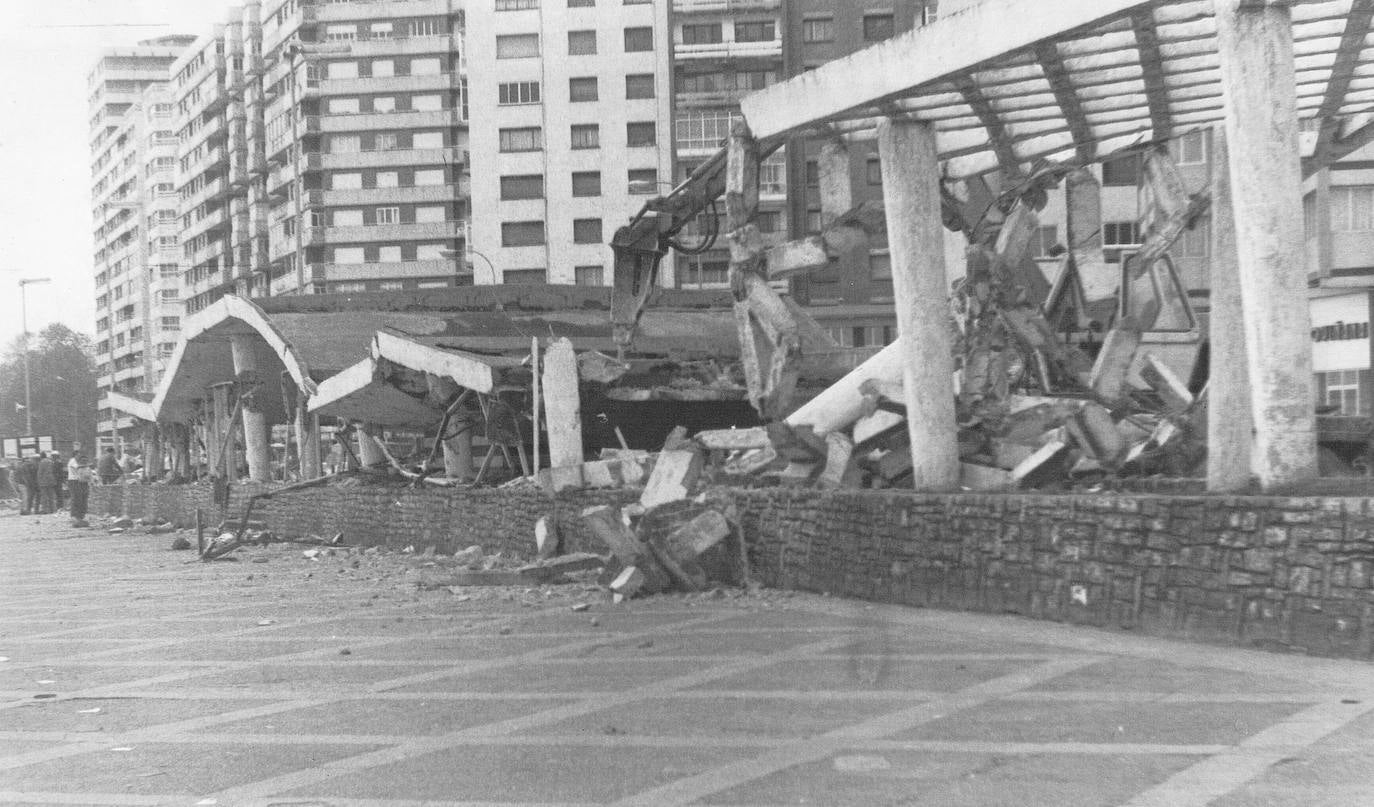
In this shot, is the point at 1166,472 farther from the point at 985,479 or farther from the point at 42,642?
the point at 42,642

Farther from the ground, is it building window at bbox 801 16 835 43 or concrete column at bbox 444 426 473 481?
building window at bbox 801 16 835 43

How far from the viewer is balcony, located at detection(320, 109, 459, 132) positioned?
9138 cm

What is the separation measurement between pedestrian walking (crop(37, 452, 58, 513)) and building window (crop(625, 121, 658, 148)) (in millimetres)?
32723

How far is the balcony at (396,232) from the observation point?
90.8 metres

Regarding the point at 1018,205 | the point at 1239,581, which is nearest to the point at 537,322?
the point at 1018,205

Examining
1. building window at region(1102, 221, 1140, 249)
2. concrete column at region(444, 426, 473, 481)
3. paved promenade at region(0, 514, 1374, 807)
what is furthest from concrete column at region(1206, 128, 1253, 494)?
building window at region(1102, 221, 1140, 249)

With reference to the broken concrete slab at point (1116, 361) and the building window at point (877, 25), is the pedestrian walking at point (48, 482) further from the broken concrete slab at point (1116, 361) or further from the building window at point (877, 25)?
the broken concrete slab at point (1116, 361)

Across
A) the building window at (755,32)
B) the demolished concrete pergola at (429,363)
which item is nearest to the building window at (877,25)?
the building window at (755,32)

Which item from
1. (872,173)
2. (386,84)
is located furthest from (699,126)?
(386,84)

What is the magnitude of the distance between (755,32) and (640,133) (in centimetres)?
723

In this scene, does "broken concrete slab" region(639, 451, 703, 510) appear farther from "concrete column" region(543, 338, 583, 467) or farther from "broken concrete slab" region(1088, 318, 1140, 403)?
"broken concrete slab" region(1088, 318, 1140, 403)

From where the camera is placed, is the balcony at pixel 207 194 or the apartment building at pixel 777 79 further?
the balcony at pixel 207 194

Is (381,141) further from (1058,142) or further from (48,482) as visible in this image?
(1058,142)

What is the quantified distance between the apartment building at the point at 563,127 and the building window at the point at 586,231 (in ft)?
0.22
